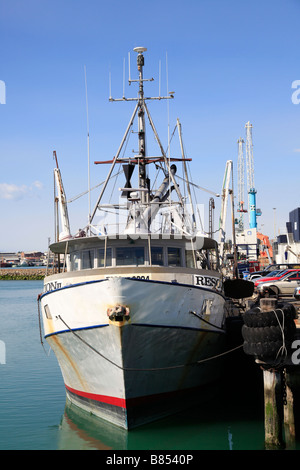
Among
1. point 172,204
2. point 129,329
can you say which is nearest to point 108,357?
point 129,329

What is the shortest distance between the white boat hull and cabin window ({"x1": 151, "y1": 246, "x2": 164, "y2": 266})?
1604 millimetres

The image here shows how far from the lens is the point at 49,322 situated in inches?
635

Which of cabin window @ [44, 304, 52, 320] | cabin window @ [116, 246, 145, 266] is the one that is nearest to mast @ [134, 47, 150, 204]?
cabin window @ [116, 246, 145, 266]

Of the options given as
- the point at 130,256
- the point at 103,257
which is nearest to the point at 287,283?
the point at 130,256

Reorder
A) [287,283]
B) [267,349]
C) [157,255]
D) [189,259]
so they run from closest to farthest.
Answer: [267,349]
[157,255]
[189,259]
[287,283]

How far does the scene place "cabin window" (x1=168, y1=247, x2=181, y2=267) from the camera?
15996mm

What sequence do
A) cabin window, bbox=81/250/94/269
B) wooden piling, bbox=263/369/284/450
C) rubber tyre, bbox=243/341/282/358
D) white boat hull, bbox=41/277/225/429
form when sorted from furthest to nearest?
cabin window, bbox=81/250/94/269 < white boat hull, bbox=41/277/225/429 < rubber tyre, bbox=243/341/282/358 < wooden piling, bbox=263/369/284/450

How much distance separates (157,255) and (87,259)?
2.24 metres

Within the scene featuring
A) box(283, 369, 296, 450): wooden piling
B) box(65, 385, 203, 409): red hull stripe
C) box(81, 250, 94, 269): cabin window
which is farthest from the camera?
box(81, 250, 94, 269): cabin window

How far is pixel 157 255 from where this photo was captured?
52.0ft

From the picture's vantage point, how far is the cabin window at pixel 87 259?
634 inches

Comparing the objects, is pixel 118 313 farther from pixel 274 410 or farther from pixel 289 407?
pixel 289 407

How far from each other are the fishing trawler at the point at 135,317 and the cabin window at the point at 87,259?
45 mm

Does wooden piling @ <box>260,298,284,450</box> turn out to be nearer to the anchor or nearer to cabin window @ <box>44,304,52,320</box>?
the anchor
